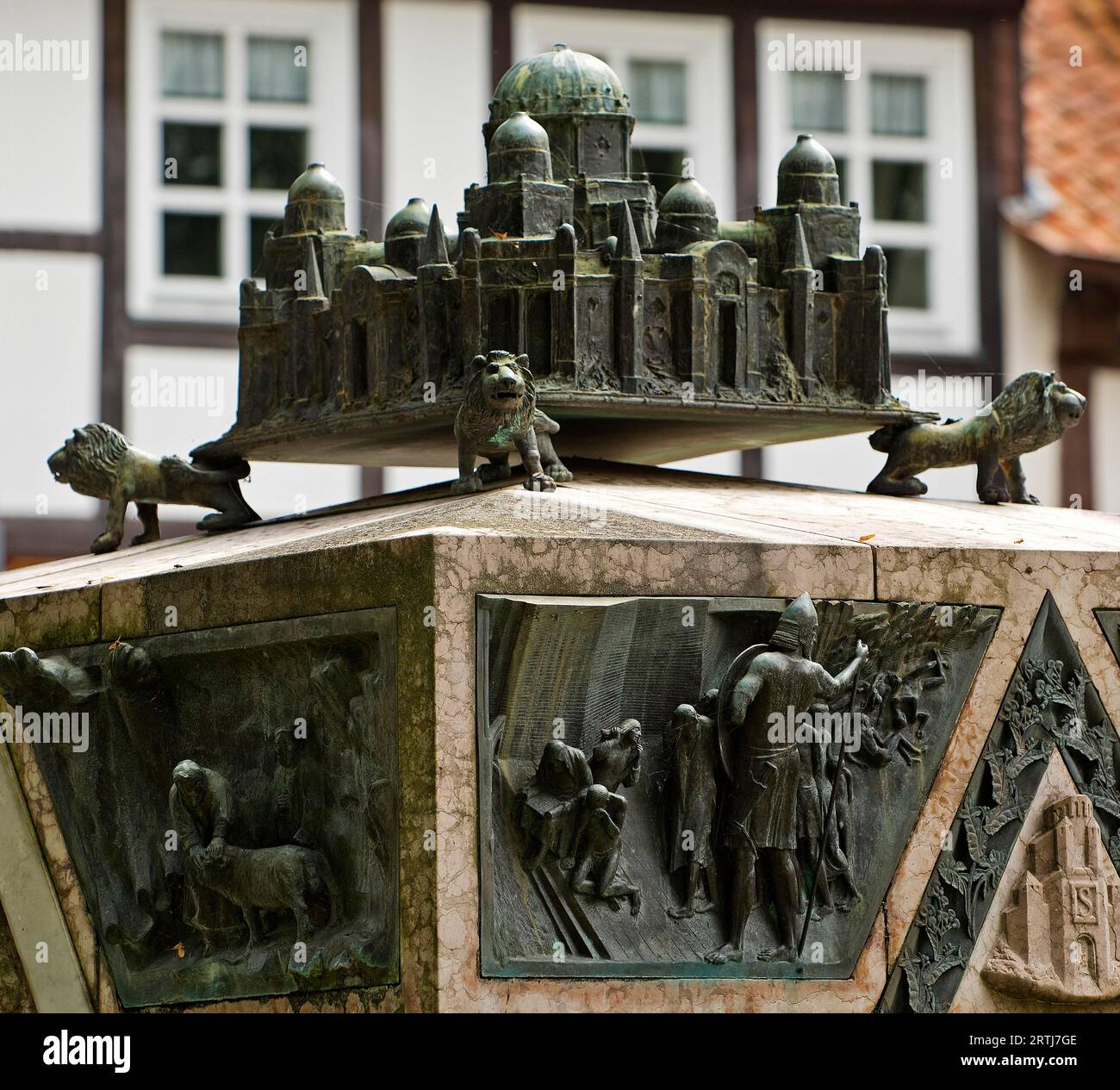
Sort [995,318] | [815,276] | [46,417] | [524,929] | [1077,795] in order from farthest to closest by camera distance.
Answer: [995,318], [46,417], [815,276], [1077,795], [524,929]

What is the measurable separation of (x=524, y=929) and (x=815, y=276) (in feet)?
10.6

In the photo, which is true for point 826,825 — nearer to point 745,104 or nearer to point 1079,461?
point 1079,461

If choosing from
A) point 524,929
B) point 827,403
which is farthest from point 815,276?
point 524,929

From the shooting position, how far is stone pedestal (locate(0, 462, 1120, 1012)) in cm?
1103

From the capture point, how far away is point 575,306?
12.4m

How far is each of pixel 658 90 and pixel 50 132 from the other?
Result: 4.28 meters

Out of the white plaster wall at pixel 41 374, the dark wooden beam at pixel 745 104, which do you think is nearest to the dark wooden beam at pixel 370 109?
the white plaster wall at pixel 41 374

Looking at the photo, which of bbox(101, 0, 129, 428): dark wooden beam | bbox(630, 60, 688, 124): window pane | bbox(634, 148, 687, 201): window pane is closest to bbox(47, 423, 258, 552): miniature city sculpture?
bbox(101, 0, 129, 428): dark wooden beam

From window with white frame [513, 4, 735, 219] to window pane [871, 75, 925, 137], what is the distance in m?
1.20

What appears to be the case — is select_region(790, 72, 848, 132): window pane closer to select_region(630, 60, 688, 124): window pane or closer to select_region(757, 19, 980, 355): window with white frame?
select_region(757, 19, 980, 355): window with white frame

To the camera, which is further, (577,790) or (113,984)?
(113,984)

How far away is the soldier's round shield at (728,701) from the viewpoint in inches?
444

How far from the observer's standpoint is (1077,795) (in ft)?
38.9
